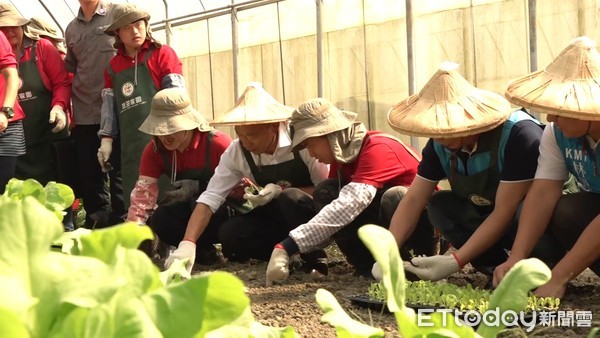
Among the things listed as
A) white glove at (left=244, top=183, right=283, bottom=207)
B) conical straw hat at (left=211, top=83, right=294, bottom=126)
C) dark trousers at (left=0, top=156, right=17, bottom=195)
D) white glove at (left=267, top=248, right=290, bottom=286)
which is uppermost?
conical straw hat at (left=211, top=83, right=294, bottom=126)

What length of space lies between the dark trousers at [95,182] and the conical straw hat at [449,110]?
239 cm

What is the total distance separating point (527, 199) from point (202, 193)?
67.1 inches

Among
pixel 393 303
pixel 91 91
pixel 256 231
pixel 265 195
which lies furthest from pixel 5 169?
pixel 393 303

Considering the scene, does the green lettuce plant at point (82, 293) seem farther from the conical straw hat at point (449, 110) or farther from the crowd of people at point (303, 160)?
the conical straw hat at point (449, 110)

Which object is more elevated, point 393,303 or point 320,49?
point 320,49

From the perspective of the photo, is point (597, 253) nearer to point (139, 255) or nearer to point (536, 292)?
point (536, 292)

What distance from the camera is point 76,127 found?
17.7ft

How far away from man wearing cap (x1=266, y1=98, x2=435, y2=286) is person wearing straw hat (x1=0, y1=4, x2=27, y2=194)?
1563mm

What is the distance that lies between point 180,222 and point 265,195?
0.74m

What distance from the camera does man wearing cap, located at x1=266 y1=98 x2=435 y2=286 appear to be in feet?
11.9

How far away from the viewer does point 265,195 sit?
13.4ft

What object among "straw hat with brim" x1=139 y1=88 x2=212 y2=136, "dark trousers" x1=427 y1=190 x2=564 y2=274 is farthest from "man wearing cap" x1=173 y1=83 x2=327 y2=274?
"dark trousers" x1=427 y1=190 x2=564 y2=274

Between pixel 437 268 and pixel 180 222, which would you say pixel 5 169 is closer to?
pixel 180 222

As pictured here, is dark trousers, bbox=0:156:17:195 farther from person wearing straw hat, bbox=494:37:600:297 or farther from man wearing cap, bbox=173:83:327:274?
person wearing straw hat, bbox=494:37:600:297
